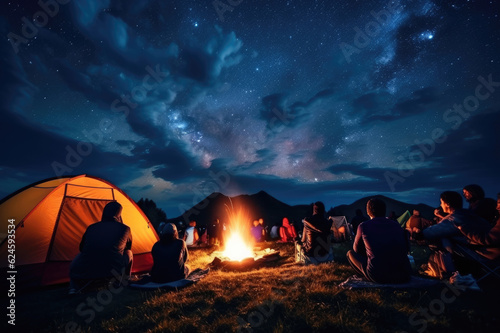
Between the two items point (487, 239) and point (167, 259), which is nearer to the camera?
point (487, 239)

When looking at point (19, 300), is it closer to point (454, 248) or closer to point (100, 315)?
point (100, 315)

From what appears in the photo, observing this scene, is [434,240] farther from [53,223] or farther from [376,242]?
[53,223]

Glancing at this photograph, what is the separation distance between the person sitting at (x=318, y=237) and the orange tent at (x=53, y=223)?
5.96m

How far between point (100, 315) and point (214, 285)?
7.98ft

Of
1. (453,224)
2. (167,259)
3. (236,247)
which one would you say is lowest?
(236,247)

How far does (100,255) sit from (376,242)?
21.1ft

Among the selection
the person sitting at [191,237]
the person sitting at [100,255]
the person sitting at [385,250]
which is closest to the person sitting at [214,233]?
the person sitting at [191,237]

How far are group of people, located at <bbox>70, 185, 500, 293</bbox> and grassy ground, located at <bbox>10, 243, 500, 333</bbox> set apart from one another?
50 centimetres

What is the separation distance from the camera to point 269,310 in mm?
3982

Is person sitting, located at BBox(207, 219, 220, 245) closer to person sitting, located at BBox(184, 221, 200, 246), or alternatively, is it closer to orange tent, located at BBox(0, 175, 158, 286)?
person sitting, located at BBox(184, 221, 200, 246)

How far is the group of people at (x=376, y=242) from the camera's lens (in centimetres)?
445

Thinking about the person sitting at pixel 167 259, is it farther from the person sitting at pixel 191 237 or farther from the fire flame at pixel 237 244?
the person sitting at pixel 191 237

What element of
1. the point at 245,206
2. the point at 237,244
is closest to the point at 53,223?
the point at 237,244

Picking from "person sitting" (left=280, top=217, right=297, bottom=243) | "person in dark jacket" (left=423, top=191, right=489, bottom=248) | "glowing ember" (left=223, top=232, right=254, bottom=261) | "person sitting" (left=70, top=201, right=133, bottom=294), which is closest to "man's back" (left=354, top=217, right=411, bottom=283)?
"person in dark jacket" (left=423, top=191, right=489, bottom=248)
